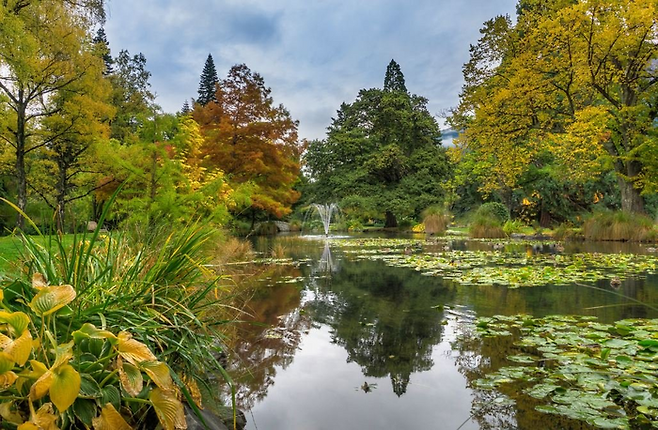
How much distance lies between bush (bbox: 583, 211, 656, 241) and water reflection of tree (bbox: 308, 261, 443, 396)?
9406 millimetres

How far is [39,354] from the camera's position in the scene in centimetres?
104

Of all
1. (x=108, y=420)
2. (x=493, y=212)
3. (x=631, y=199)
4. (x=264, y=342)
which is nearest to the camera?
(x=108, y=420)

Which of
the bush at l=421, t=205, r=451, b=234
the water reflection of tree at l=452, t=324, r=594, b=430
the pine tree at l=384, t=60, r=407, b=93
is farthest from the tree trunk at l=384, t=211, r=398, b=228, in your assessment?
the water reflection of tree at l=452, t=324, r=594, b=430

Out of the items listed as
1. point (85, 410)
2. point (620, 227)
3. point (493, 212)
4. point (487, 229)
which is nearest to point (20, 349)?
point (85, 410)

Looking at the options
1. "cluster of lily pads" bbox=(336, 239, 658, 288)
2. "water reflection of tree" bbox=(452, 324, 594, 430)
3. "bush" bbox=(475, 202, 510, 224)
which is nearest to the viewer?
"water reflection of tree" bbox=(452, 324, 594, 430)

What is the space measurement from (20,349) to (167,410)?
0.39 metres

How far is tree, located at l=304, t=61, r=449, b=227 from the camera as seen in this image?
2103 centimetres

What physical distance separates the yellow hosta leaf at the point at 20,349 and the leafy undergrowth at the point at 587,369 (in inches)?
76.3

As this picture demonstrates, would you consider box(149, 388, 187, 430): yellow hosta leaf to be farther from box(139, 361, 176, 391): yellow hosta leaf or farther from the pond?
the pond

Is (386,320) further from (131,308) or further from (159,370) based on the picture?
(159,370)

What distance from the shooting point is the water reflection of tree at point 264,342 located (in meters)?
2.23

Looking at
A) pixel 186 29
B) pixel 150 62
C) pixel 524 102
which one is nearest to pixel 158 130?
pixel 186 29

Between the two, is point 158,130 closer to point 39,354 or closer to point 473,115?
point 39,354

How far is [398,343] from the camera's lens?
2.82m
